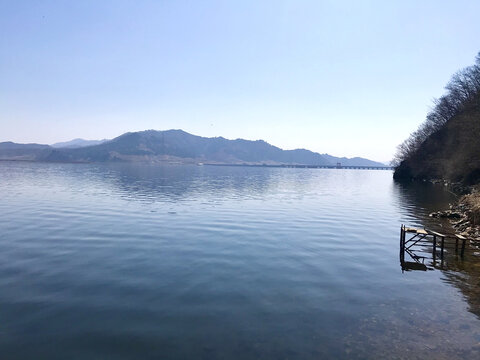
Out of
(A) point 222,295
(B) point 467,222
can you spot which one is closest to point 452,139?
(B) point 467,222

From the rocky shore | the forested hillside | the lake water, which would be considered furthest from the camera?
the forested hillside

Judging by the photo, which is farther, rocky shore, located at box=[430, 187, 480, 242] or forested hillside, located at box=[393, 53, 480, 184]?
forested hillside, located at box=[393, 53, 480, 184]

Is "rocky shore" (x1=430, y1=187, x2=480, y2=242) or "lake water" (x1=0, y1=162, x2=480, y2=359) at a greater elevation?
"rocky shore" (x1=430, y1=187, x2=480, y2=242)

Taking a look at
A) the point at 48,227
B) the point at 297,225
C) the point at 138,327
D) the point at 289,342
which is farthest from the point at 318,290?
the point at 48,227

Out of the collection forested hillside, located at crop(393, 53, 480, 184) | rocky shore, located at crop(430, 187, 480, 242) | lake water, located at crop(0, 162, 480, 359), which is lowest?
lake water, located at crop(0, 162, 480, 359)

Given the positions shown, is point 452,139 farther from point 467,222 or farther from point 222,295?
point 222,295

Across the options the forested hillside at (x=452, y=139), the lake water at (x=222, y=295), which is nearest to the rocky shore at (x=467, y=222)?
the lake water at (x=222, y=295)

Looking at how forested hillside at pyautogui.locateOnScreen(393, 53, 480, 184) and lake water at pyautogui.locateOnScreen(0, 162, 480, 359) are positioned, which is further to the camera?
forested hillside at pyautogui.locateOnScreen(393, 53, 480, 184)

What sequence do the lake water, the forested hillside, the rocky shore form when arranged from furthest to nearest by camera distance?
the forested hillside
the rocky shore
the lake water

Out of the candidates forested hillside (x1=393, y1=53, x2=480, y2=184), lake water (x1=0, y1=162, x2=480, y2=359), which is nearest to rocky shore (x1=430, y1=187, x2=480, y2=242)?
lake water (x1=0, y1=162, x2=480, y2=359)

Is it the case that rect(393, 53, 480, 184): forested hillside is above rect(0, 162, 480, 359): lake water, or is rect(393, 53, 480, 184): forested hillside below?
above

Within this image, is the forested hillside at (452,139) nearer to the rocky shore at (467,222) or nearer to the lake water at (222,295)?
the rocky shore at (467,222)

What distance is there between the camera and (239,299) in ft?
57.8

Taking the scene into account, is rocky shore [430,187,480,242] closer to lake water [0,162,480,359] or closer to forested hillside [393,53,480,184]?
lake water [0,162,480,359]
